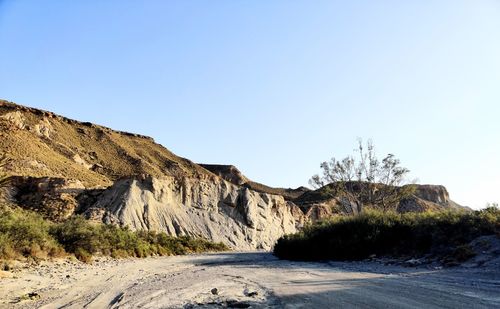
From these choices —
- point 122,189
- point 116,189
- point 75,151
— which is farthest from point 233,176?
point 116,189

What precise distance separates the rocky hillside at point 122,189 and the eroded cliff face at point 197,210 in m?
0.11

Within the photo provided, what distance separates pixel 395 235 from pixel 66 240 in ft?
55.5

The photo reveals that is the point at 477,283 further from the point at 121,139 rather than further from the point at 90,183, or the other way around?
the point at 121,139

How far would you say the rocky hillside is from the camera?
4088 centimetres

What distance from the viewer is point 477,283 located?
346 inches

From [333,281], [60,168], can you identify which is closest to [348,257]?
Result: [333,281]

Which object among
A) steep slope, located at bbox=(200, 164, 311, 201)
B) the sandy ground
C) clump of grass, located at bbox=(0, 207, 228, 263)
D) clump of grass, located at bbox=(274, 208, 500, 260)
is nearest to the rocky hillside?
clump of grass, located at bbox=(0, 207, 228, 263)

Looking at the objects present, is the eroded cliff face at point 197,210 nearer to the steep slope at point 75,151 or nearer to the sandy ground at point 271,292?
the steep slope at point 75,151

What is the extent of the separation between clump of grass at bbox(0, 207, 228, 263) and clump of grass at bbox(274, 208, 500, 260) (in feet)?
35.6

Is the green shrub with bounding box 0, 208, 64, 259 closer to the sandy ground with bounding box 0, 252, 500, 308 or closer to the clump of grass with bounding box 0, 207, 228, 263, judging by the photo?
the clump of grass with bounding box 0, 207, 228, 263

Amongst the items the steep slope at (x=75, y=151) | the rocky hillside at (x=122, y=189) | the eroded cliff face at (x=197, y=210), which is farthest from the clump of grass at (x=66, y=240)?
the steep slope at (x=75, y=151)

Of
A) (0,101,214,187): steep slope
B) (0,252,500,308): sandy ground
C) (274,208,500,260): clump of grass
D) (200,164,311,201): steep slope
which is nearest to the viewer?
(0,252,500,308): sandy ground

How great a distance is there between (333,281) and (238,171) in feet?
340

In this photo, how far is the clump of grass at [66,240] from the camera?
1708 centimetres
